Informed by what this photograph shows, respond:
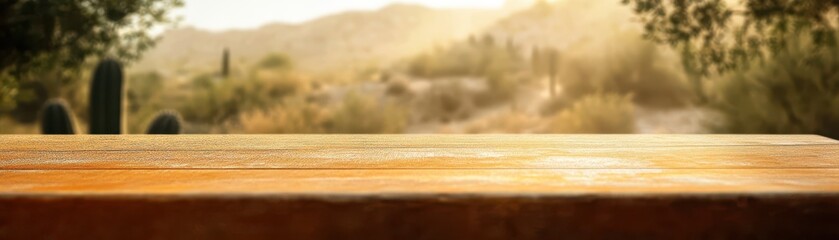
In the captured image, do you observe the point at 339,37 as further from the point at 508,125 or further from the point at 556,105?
the point at 508,125

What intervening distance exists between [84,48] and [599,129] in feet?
25.7

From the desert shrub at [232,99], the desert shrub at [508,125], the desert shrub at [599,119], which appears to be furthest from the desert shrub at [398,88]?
A: the desert shrub at [599,119]

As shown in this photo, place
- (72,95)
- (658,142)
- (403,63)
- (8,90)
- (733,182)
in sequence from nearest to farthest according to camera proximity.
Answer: (733,182) → (658,142) → (8,90) → (72,95) → (403,63)

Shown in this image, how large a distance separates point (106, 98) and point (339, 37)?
164ft

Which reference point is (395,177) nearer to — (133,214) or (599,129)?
(133,214)

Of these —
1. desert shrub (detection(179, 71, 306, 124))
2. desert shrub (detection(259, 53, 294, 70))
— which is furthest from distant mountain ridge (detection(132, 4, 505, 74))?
desert shrub (detection(179, 71, 306, 124))

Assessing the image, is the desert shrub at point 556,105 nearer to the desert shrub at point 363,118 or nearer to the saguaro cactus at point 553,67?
the saguaro cactus at point 553,67

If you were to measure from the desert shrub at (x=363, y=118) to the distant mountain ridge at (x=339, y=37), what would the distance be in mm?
34934

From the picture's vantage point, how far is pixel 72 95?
14.4 m

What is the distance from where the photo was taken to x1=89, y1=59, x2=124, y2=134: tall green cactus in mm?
6629

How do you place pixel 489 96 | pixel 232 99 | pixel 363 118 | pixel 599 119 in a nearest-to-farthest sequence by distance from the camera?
pixel 599 119 → pixel 363 118 → pixel 232 99 → pixel 489 96

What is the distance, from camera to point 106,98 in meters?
6.68

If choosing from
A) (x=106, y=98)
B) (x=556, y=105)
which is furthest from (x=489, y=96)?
(x=106, y=98)

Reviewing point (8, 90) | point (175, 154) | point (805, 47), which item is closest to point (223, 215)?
point (175, 154)
